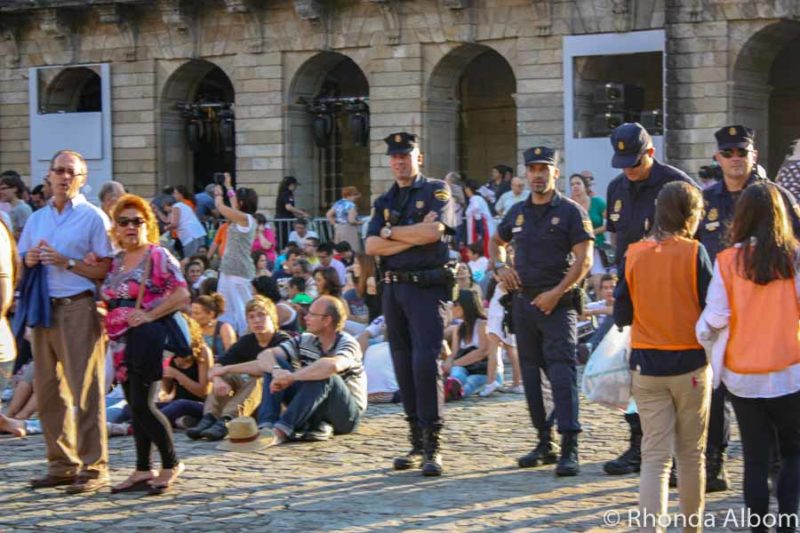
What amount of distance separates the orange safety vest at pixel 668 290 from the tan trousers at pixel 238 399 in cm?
489

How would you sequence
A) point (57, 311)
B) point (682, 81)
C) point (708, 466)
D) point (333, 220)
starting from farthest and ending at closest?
point (682, 81)
point (333, 220)
point (57, 311)
point (708, 466)

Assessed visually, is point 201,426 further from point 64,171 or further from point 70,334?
point 64,171

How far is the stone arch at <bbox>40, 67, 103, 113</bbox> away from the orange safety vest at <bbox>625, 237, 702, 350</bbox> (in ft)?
86.6

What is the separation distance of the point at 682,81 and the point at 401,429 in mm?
15207

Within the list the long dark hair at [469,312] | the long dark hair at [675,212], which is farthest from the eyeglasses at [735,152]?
the long dark hair at [469,312]

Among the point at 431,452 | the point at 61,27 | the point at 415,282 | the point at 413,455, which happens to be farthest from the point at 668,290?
the point at 61,27

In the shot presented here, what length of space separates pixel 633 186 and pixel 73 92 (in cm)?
2602

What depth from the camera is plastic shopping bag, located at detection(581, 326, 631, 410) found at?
351 inches

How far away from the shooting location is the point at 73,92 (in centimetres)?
3362

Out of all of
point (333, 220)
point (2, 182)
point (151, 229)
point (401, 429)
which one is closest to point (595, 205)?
point (333, 220)

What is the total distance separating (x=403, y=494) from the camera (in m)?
8.94

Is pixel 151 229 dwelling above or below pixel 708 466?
above

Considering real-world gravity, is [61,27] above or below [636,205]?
above

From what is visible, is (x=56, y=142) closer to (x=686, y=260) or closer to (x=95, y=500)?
(x=95, y=500)
